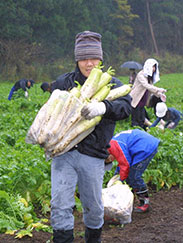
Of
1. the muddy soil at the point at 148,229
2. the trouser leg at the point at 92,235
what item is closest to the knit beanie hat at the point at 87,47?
the trouser leg at the point at 92,235

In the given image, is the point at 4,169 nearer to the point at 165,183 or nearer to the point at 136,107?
the point at 165,183

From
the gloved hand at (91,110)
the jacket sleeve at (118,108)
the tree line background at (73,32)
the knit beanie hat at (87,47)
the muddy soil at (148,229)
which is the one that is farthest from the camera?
the tree line background at (73,32)

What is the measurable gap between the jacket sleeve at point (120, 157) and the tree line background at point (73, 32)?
1193 inches

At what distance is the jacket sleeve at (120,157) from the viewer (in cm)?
448

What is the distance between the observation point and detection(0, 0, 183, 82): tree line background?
37.0 metres

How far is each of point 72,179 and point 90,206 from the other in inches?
11.9

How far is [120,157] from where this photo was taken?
14.9 feet

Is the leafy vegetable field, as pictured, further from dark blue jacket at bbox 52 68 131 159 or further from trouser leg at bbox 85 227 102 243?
dark blue jacket at bbox 52 68 131 159

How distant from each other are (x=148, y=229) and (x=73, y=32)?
42697mm

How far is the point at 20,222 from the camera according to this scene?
416 cm

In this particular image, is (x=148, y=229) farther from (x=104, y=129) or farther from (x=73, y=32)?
(x=73, y=32)

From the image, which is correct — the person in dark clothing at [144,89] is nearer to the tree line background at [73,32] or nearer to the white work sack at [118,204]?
the white work sack at [118,204]

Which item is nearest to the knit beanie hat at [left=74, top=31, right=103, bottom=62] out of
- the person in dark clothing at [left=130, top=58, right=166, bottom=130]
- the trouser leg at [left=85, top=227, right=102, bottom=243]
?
the trouser leg at [left=85, top=227, right=102, bottom=243]

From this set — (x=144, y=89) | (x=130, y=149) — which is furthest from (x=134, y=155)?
(x=144, y=89)
